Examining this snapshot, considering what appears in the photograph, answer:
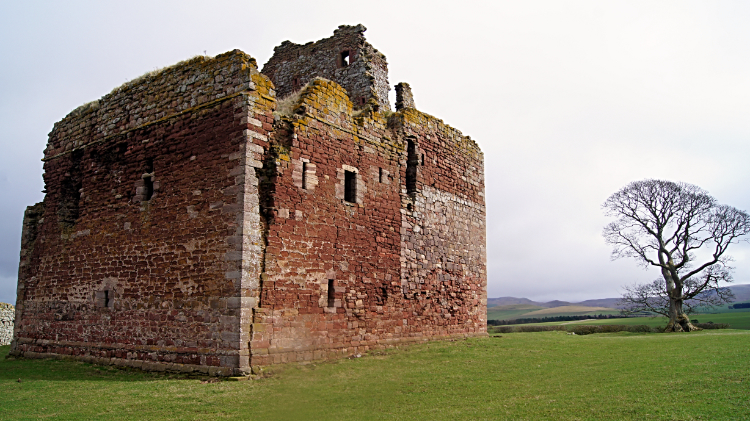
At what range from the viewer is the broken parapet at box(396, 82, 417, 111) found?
64.6 feet

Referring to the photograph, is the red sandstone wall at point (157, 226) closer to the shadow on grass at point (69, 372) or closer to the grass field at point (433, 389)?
the shadow on grass at point (69, 372)

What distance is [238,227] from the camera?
11.7 m

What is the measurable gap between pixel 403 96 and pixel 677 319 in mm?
19218

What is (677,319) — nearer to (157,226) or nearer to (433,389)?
(433,389)

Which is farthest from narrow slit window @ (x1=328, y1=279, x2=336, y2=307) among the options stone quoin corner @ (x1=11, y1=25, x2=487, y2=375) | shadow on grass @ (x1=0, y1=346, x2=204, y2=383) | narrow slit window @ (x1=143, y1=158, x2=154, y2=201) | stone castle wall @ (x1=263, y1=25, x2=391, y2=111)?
stone castle wall @ (x1=263, y1=25, x2=391, y2=111)

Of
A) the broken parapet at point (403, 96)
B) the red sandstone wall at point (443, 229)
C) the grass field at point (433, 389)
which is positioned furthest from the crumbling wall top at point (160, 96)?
the broken parapet at point (403, 96)

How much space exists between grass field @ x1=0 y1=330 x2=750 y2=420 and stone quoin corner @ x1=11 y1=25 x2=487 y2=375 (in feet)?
3.48

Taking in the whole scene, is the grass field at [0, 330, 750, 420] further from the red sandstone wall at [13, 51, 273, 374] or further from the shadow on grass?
the red sandstone wall at [13, 51, 273, 374]

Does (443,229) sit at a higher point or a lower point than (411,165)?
lower

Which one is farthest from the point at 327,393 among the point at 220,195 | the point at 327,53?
the point at 327,53

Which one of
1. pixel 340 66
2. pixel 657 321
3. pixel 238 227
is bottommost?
pixel 657 321

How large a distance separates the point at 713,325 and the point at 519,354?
22976 millimetres

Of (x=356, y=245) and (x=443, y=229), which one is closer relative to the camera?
(x=356, y=245)

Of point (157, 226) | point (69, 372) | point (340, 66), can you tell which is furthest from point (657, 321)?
point (69, 372)
